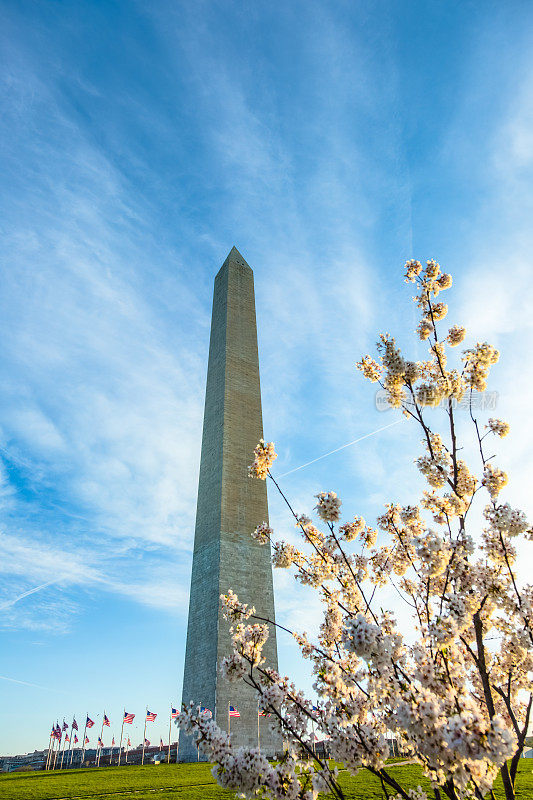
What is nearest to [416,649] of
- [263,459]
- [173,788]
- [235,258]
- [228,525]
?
[263,459]

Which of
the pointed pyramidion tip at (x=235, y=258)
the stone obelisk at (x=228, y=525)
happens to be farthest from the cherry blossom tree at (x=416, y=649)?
the pointed pyramidion tip at (x=235, y=258)

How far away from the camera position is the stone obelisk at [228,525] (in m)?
20.8

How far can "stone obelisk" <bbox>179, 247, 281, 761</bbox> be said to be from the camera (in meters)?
20.8

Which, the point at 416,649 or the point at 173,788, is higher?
the point at 416,649

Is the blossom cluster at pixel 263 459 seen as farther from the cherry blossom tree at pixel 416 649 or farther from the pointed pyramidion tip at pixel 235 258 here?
the pointed pyramidion tip at pixel 235 258

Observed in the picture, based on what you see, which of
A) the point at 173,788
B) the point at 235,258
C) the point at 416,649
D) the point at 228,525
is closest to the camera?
the point at 416,649

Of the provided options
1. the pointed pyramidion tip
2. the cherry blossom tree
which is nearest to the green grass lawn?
the cherry blossom tree

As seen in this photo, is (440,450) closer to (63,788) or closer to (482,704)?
(482,704)

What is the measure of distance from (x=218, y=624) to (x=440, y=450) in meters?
18.8

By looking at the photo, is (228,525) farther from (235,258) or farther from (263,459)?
(263,459)

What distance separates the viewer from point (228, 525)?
2359 centimetres

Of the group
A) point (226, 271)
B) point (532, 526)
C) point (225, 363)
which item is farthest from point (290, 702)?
point (226, 271)

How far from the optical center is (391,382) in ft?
17.3

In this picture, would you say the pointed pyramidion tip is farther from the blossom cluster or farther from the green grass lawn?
the blossom cluster
